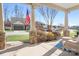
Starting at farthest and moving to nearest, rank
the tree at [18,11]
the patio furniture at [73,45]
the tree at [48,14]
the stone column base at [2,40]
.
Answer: the tree at [48,14] → the tree at [18,11] → the stone column base at [2,40] → the patio furniture at [73,45]

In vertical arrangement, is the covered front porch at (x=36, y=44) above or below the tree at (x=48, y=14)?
below

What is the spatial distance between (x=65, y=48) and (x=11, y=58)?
2175 mm

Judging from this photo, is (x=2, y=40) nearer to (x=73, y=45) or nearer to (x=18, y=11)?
(x=73, y=45)

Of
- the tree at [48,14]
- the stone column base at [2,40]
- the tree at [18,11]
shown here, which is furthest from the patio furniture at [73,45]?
the tree at [48,14]

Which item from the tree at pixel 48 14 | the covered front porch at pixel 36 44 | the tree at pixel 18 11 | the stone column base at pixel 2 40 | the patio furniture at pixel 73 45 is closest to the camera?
the patio furniture at pixel 73 45

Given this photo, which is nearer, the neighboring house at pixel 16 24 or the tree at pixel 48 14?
the neighboring house at pixel 16 24

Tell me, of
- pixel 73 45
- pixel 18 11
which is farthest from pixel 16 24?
pixel 73 45

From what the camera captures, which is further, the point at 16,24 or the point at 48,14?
the point at 48,14

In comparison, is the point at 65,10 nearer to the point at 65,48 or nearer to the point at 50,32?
the point at 50,32

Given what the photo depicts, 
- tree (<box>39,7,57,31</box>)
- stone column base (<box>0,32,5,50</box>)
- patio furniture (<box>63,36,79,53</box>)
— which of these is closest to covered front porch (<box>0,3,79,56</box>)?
stone column base (<box>0,32,5,50</box>)

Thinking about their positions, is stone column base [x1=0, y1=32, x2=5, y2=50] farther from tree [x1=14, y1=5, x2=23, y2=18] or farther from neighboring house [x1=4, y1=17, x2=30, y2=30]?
tree [x1=14, y1=5, x2=23, y2=18]

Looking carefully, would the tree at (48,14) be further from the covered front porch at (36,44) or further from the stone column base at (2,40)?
the stone column base at (2,40)

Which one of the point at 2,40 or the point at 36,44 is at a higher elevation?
the point at 2,40

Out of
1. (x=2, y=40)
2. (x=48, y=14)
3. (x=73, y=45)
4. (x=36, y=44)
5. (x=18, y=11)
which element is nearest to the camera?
(x=73, y=45)
